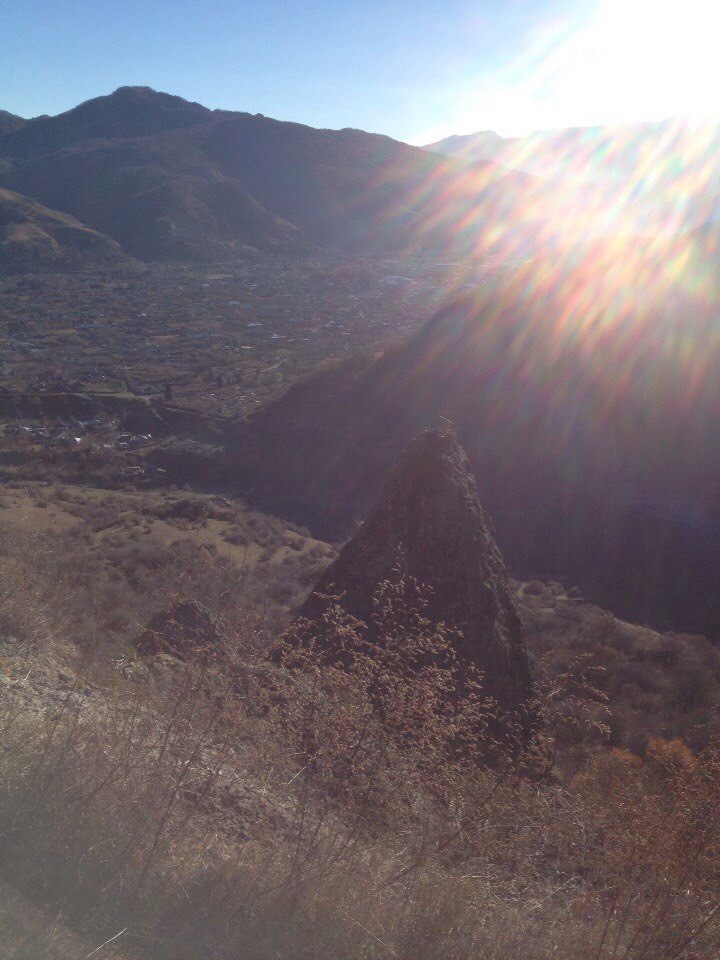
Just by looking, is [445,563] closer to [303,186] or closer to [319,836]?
[319,836]

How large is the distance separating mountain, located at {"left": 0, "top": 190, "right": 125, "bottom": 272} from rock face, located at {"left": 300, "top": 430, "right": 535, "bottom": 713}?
75970 mm

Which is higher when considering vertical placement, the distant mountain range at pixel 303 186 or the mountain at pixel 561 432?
the distant mountain range at pixel 303 186

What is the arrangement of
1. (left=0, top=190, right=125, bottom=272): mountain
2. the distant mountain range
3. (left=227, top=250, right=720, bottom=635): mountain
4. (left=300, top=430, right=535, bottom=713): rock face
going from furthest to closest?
the distant mountain range → (left=0, top=190, right=125, bottom=272): mountain → (left=227, top=250, right=720, bottom=635): mountain → (left=300, top=430, right=535, bottom=713): rock face

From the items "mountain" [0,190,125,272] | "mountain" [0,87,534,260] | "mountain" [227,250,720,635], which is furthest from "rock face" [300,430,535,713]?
"mountain" [0,87,534,260]

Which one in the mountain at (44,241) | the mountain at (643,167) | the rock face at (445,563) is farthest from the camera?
the mountain at (44,241)

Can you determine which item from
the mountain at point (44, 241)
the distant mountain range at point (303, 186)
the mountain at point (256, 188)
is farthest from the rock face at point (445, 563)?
the mountain at point (256, 188)

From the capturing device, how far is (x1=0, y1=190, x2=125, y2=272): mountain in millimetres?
72875

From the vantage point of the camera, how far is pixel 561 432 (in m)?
21.0

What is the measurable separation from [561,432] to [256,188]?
9122 cm

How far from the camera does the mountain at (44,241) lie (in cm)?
7288

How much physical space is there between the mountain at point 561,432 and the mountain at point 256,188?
58.3 meters

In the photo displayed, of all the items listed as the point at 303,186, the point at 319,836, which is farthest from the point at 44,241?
the point at 319,836

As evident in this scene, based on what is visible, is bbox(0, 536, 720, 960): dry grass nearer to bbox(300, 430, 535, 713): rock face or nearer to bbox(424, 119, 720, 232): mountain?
bbox(300, 430, 535, 713): rock face

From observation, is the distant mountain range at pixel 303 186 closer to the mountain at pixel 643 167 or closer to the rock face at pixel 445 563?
the mountain at pixel 643 167
